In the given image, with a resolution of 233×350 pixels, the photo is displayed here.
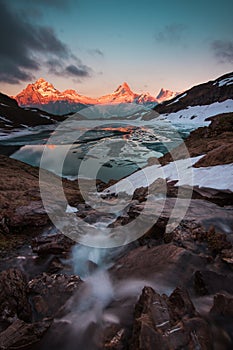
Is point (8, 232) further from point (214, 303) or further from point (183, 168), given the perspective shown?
point (183, 168)

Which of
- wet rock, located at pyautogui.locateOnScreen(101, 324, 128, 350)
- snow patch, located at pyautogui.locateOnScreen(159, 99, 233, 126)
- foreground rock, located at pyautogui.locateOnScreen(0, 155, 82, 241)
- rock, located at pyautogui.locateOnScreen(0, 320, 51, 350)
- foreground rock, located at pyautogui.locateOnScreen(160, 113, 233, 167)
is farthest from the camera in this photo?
snow patch, located at pyautogui.locateOnScreen(159, 99, 233, 126)

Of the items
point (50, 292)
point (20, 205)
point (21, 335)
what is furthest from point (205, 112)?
point (21, 335)

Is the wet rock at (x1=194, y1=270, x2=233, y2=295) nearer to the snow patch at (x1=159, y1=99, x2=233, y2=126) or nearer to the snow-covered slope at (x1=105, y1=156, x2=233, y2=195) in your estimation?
the snow-covered slope at (x1=105, y1=156, x2=233, y2=195)

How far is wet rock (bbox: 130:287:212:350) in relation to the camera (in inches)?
137

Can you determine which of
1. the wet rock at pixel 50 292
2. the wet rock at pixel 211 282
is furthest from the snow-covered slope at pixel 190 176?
the wet rock at pixel 50 292

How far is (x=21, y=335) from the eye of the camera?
14.1ft

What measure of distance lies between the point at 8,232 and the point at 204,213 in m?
8.44

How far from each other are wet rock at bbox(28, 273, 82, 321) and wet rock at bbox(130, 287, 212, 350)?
7.23 feet

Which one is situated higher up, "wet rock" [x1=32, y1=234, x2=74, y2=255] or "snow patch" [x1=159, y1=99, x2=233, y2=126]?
"snow patch" [x1=159, y1=99, x2=233, y2=126]

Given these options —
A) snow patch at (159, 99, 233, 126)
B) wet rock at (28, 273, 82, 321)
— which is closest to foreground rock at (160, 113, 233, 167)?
wet rock at (28, 273, 82, 321)

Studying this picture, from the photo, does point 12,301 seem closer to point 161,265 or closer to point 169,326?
point 169,326

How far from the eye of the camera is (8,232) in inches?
361

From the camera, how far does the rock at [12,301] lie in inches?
190

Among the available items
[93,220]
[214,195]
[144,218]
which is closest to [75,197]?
[93,220]
